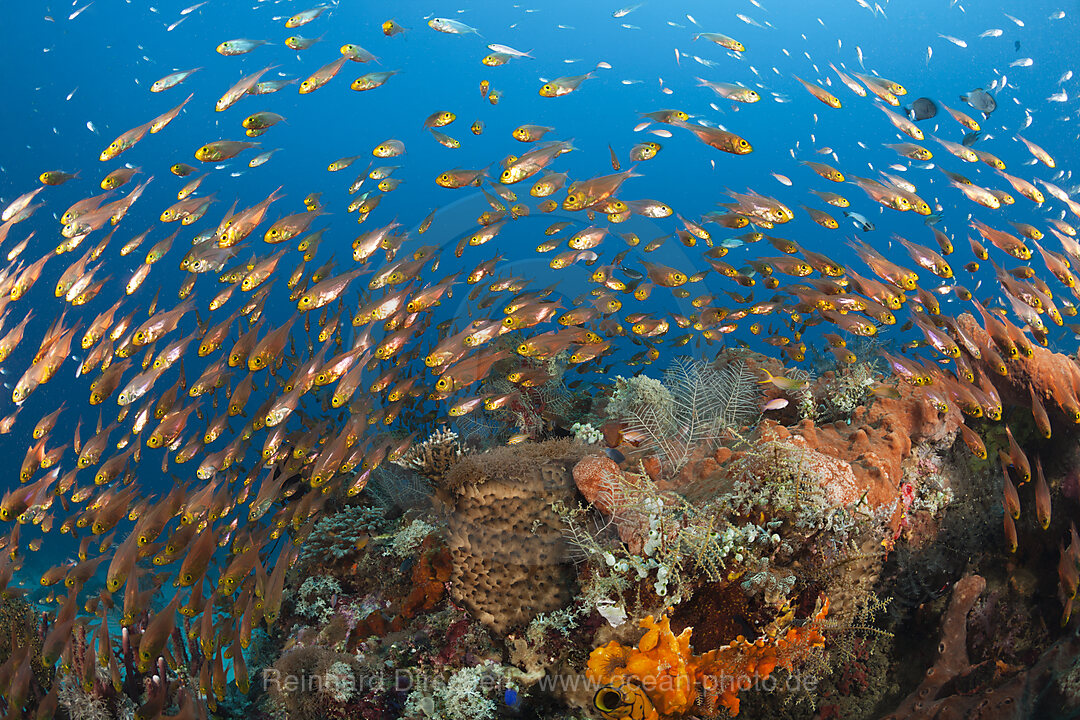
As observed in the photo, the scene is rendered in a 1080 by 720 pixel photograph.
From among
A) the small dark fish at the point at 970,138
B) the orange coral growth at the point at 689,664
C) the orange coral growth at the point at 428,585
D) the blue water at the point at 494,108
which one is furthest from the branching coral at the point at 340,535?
the blue water at the point at 494,108

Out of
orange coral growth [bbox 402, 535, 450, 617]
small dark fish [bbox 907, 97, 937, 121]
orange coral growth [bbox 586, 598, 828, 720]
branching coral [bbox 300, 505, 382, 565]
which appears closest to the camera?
orange coral growth [bbox 586, 598, 828, 720]

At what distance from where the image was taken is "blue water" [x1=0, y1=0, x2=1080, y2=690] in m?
41.2

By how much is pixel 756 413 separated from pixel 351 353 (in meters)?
4.36

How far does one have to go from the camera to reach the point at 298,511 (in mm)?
5582

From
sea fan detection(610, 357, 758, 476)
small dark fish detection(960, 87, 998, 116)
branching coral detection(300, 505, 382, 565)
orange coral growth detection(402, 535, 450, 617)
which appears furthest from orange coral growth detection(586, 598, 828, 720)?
small dark fish detection(960, 87, 998, 116)

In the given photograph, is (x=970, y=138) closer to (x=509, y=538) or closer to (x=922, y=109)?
(x=922, y=109)

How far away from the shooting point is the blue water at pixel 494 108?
41250 millimetres

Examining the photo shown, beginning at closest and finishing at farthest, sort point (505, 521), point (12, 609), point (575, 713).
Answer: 1. point (575, 713)
2. point (505, 521)
3. point (12, 609)

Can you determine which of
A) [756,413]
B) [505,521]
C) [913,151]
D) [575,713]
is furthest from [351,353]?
[913,151]

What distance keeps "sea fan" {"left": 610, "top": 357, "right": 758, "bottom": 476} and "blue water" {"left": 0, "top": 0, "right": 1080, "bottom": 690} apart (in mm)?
33540

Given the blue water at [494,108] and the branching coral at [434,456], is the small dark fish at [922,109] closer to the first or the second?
the branching coral at [434,456]

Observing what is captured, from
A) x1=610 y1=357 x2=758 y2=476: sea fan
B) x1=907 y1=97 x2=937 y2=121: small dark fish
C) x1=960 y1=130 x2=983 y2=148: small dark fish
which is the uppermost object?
x1=907 y1=97 x2=937 y2=121: small dark fish

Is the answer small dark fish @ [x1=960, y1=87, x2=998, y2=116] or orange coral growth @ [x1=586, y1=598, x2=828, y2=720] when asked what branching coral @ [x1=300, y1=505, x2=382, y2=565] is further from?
small dark fish @ [x1=960, y1=87, x2=998, y2=116]

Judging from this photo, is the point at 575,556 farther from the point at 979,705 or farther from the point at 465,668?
the point at 979,705
